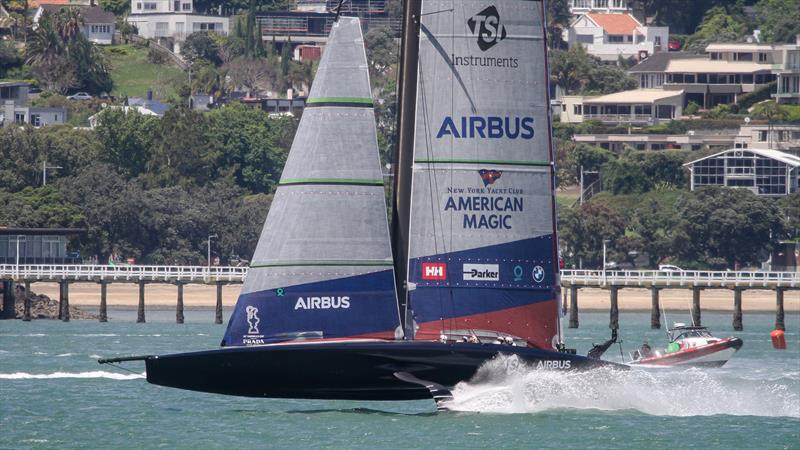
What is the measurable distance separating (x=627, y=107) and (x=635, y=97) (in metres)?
1.80

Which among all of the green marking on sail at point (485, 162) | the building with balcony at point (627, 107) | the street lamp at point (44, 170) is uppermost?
the building with balcony at point (627, 107)

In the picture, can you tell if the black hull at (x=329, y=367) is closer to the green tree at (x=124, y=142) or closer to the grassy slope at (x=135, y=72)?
the green tree at (x=124, y=142)

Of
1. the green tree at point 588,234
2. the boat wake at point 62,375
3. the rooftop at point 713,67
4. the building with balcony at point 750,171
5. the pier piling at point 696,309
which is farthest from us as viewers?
the rooftop at point 713,67

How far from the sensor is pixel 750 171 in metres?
128

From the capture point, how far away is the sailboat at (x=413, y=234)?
3631 centimetres

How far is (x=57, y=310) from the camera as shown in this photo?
89.4 metres

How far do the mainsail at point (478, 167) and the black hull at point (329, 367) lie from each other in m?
0.80

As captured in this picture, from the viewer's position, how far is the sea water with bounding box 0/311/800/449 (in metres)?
35.6

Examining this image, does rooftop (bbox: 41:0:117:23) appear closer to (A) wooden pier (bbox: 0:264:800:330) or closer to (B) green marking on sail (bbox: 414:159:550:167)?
(A) wooden pier (bbox: 0:264:800:330)

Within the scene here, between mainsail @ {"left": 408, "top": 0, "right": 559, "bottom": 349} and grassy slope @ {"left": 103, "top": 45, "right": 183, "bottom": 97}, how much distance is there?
135613 millimetres

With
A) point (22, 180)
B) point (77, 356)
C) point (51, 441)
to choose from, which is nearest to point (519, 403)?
point (51, 441)

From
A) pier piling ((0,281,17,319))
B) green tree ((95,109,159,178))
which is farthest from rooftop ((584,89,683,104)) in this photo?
pier piling ((0,281,17,319))

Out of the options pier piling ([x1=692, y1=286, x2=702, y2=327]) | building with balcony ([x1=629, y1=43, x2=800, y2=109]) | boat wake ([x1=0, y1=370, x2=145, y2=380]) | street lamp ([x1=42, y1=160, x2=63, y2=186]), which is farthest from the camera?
building with balcony ([x1=629, y1=43, x2=800, y2=109])

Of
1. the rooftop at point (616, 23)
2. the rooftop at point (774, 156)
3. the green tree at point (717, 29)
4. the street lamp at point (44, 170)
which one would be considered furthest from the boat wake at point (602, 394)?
the rooftop at point (616, 23)
